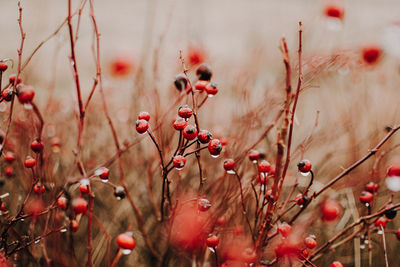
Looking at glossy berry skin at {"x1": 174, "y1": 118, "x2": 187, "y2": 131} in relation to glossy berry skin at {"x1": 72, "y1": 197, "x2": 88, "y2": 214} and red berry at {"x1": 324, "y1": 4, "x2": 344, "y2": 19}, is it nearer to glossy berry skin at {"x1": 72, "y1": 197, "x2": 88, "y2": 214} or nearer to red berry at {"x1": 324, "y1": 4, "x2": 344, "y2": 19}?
glossy berry skin at {"x1": 72, "y1": 197, "x2": 88, "y2": 214}

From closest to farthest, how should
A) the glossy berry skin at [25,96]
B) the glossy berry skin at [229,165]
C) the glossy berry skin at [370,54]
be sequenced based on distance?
the glossy berry skin at [25,96]
the glossy berry skin at [229,165]
the glossy berry skin at [370,54]

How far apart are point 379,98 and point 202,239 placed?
3.58ft

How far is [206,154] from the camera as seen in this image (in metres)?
1.12

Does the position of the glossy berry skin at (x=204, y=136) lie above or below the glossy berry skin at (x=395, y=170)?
above

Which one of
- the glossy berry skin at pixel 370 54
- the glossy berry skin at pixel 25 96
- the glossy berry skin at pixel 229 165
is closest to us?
the glossy berry skin at pixel 25 96

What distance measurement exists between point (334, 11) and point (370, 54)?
209mm

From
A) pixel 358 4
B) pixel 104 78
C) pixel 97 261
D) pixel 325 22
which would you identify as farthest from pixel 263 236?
pixel 358 4

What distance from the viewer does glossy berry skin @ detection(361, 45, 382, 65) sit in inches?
46.0

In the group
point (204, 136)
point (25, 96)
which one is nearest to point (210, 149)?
point (204, 136)

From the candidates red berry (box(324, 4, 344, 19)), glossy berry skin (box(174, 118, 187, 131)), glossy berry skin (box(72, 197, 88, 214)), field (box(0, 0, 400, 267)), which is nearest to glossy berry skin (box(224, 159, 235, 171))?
field (box(0, 0, 400, 267))

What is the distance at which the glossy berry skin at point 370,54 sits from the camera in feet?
3.83

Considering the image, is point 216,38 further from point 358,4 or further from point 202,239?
point 202,239

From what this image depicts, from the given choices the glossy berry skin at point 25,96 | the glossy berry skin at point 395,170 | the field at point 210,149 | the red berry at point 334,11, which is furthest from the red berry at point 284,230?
the red berry at point 334,11

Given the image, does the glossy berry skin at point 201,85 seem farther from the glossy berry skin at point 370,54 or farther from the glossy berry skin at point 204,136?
the glossy berry skin at point 370,54
